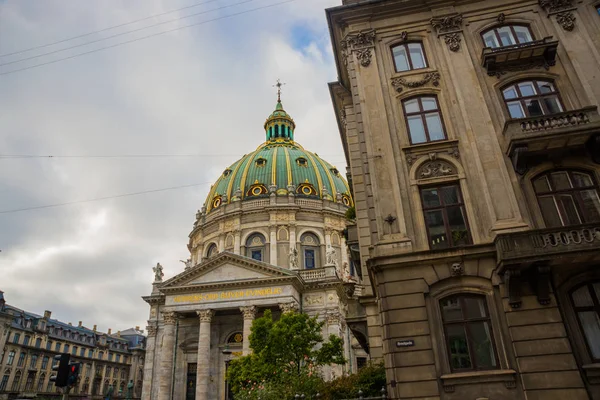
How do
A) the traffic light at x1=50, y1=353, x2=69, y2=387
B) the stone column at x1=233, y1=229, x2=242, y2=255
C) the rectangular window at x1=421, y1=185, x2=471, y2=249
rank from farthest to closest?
the stone column at x1=233, y1=229, x2=242, y2=255 < the rectangular window at x1=421, y1=185, x2=471, y2=249 < the traffic light at x1=50, y1=353, x2=69, y2=387

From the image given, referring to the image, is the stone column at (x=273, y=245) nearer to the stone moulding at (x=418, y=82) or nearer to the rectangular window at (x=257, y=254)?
the rectangular window at (x=257, y=254)

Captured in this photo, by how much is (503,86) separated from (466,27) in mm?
3496

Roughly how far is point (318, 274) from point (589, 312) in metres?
32.3

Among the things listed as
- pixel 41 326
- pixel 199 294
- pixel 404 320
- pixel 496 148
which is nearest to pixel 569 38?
pixel 496 148

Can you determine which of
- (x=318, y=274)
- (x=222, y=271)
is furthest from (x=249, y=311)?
(x=318, y=274)

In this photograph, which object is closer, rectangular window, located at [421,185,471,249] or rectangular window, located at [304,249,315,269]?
rectangular window, located at [421,185,471,249]

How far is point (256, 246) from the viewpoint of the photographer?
52.3 meters

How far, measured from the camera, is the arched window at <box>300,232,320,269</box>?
51.5m

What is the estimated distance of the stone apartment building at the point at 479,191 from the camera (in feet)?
38.0

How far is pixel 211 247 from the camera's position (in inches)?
2210

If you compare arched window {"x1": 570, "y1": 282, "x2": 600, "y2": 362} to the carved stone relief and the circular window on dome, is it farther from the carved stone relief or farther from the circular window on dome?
the circular window on dome

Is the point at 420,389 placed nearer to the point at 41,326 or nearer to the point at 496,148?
the point at 496,148

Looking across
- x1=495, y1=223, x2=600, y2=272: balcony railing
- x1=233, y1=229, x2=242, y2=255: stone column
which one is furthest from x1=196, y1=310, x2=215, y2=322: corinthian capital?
x1=495, y1=223, x2=600, y2=272: balcony railing

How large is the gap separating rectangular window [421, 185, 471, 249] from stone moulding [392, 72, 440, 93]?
15.2 ft
